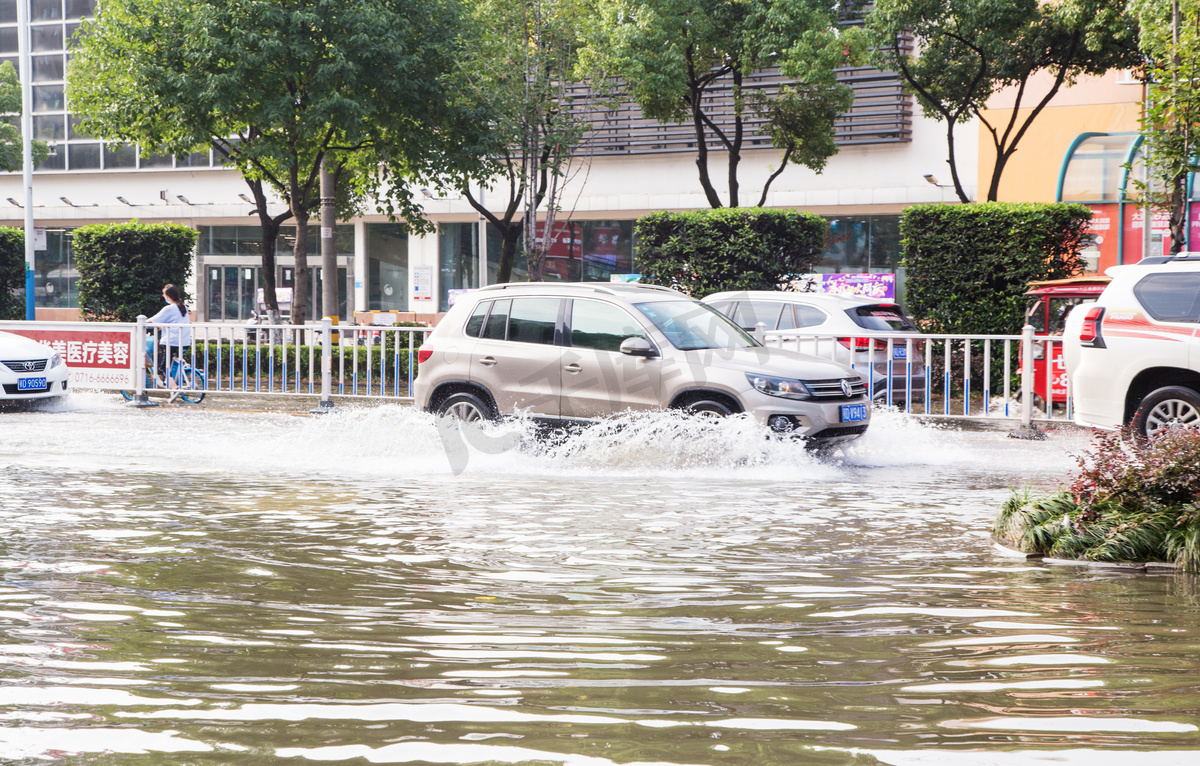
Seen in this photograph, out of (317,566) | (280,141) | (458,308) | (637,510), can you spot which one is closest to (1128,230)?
(280,141)

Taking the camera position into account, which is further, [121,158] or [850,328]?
[121,158]

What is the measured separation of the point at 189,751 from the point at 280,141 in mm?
20843

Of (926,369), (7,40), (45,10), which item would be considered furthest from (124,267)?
(7,40)

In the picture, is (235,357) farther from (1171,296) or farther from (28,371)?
(1171,296)

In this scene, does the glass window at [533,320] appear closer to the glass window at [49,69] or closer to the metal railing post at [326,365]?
the metal railing post at [326,365]

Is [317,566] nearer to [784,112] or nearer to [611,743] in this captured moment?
[611,743]

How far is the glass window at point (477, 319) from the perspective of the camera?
40.3 ft

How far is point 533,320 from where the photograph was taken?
12047 mm

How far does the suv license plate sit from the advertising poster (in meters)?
12.2

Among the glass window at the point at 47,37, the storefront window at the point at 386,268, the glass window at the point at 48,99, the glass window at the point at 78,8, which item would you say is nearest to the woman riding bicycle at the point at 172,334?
the storefront window at the point at 386,268

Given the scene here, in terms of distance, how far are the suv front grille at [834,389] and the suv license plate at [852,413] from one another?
9 cm

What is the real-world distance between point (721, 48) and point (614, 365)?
14894 millimetres

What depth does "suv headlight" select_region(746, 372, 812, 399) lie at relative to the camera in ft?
35.6

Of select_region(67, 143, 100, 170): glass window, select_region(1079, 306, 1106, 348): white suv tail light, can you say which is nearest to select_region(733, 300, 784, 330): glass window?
select_region(1079, 306, 1106, 348): white suv tail light
